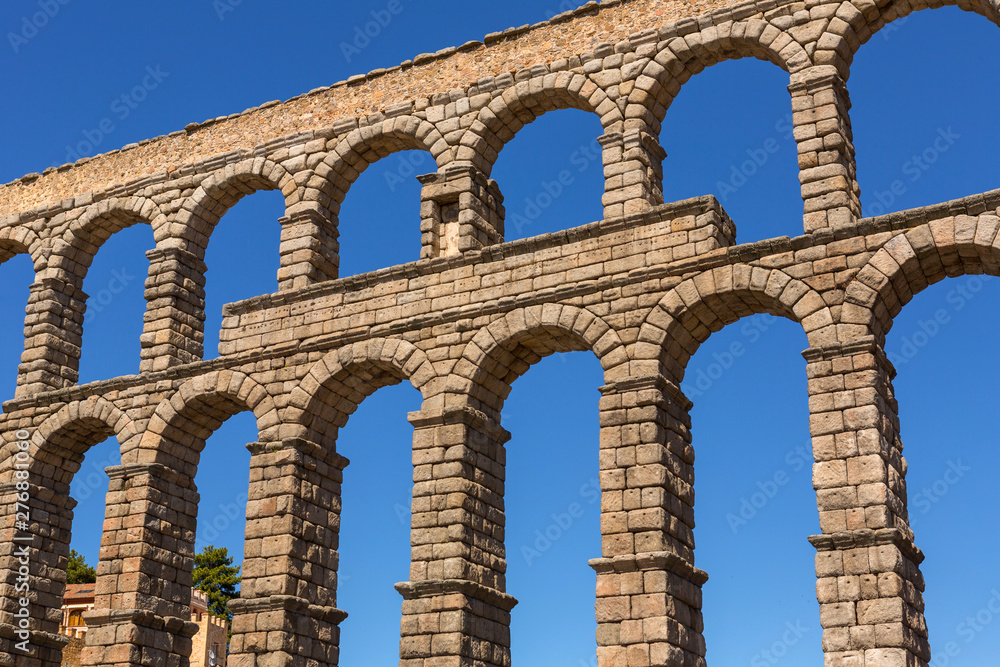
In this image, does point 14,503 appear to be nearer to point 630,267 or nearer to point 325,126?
point 325,126

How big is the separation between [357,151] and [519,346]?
535 cm

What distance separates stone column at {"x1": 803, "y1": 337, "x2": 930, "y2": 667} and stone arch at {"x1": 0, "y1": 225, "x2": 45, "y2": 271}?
15630 mm

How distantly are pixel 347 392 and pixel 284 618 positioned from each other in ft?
12.2

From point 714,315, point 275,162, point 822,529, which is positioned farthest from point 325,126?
point 822,529

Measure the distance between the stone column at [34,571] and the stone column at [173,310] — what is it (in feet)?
10.8

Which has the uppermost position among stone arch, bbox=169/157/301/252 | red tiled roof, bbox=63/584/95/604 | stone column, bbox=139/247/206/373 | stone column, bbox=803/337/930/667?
stone arch, bbox=169/157/301/252

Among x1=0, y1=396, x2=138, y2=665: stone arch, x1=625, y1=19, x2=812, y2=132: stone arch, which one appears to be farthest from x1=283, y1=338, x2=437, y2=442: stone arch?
x1=625, y1=19, x2=812, y2=132: stone arch

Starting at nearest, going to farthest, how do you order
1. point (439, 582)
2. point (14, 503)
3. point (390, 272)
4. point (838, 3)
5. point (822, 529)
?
point (822, 529) → point (439, 582) → point (838, 3) → point (390, 272) → point (14, 503)

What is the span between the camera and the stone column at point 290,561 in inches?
658

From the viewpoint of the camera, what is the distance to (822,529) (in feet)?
45.7

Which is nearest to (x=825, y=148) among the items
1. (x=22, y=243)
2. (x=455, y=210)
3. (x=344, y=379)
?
(x=455, y=210)

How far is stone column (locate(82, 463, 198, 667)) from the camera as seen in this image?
1816cm

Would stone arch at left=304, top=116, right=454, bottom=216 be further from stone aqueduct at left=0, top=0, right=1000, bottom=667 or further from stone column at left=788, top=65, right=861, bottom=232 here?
stone column at left=788, top=65, right=861, bottom=232

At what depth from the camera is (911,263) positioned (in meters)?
15.0
